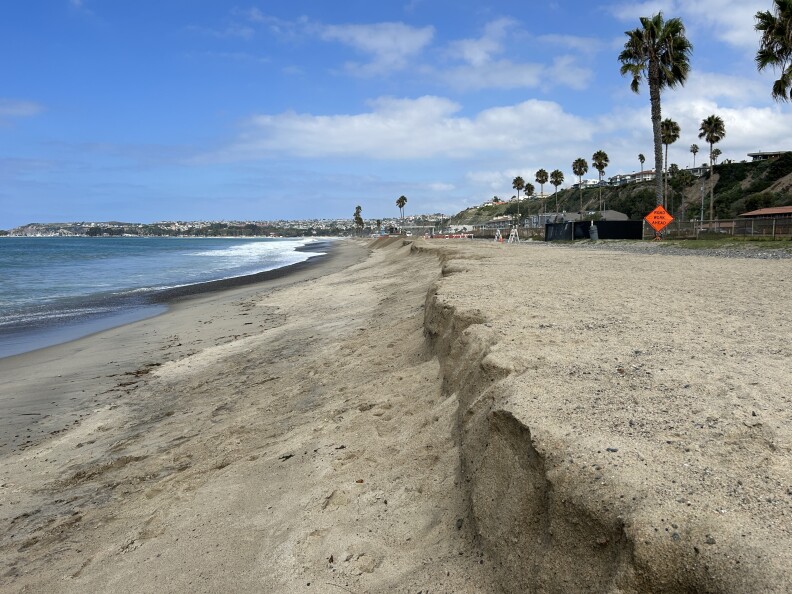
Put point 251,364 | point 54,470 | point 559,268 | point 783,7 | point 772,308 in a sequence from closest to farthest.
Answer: point 54,470 → point 772,308 → point 251,364 → point 559,268 → point 783,7

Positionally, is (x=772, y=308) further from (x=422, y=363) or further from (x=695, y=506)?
(x=695, y=506)

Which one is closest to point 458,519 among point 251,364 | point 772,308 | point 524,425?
point 524,425

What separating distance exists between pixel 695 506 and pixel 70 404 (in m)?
7.72

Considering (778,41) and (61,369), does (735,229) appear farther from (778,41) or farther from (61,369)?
(61,369)

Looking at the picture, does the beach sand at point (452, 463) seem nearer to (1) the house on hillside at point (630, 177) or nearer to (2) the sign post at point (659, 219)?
(2) the sign post at point (659, 219)

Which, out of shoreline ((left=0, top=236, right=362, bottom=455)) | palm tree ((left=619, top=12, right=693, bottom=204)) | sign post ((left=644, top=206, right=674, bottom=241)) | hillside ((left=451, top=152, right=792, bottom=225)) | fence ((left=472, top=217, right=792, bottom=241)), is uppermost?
palm tree ((left=619, top=12, right=693, bottom=204))

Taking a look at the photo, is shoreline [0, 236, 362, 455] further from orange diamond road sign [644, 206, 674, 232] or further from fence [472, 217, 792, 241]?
fence [472, 217, 792, 241]

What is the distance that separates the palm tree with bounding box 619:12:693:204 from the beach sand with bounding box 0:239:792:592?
89.4ft

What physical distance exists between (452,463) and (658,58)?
34.7 meters

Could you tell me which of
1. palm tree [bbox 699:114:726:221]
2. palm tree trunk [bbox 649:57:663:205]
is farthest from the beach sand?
palm tree [bbox 699:114:726:221]

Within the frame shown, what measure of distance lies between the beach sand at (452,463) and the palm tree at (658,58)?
27239 millimetres

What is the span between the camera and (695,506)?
230 cm

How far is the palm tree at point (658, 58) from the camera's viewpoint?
31.5 metres

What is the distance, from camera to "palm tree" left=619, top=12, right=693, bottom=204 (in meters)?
31.5
